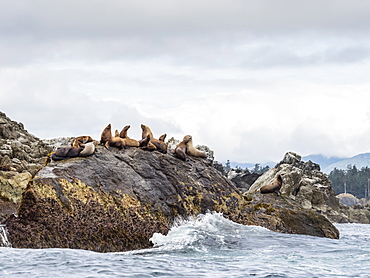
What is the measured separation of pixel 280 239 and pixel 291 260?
2825 mm

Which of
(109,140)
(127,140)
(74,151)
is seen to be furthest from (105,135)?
(74,151)

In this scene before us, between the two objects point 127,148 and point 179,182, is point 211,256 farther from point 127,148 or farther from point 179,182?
point 127,148

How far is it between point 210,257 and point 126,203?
111 inches

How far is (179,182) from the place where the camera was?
51.2 ft

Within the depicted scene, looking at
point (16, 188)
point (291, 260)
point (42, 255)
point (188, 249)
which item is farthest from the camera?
point (16, 188)

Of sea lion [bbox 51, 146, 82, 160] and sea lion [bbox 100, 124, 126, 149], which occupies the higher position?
sea lion [bbox 100, 124, 126, 149]

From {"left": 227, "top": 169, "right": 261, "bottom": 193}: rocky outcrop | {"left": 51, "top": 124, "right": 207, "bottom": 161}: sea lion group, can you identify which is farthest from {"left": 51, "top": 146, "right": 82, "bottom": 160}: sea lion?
{"left": 227, "top": 169, "right": 261, "bottom": 193}: rocky outcrop

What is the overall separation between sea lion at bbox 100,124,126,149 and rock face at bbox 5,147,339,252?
0.26 meters

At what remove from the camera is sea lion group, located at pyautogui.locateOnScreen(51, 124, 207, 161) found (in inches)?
560

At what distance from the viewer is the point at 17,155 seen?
38.6m

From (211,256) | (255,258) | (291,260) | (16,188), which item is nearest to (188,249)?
(211,256)

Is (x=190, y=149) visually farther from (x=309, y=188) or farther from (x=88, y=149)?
(x=309, y=188)

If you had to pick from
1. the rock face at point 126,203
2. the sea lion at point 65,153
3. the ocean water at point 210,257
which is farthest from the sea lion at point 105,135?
the ocean water at point 210,257

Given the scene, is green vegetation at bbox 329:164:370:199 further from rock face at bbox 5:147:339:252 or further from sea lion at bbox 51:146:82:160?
sea lion at bbox 51:146:82:160
